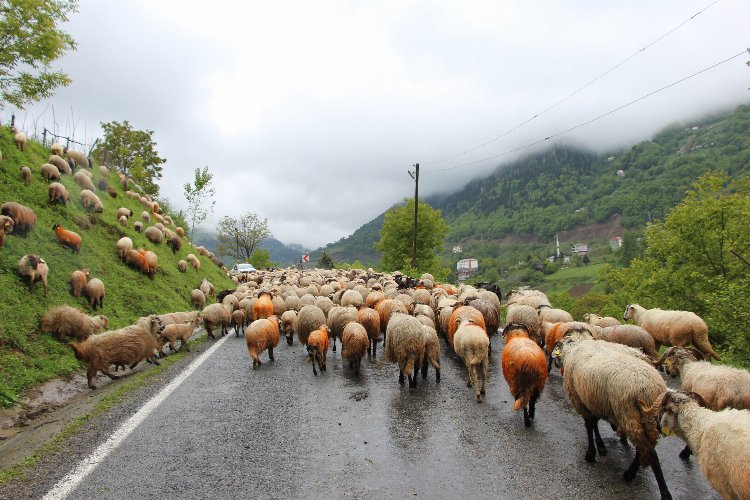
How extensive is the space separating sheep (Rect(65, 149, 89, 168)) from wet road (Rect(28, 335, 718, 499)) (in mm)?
17478

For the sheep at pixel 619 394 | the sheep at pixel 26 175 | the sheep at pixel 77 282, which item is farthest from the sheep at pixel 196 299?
the sheep at pixel 619 394

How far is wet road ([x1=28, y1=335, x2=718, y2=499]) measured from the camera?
4.08 meters

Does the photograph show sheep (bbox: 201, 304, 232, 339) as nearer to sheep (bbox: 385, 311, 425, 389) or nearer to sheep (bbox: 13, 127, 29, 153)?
sheep (bbox: 385, 311, 425, 389)

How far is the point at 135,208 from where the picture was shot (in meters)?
21.9

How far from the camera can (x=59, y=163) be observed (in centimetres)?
1602

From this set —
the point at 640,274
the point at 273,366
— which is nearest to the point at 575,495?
the point at 273,366

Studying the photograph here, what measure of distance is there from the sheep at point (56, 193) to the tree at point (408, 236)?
110 feet

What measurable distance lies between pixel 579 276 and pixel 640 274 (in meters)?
92.3

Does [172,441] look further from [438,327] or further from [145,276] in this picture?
[145,276]

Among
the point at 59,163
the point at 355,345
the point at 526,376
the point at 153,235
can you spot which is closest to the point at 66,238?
the point at 59,163

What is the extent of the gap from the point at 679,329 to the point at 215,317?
12763 millimetres

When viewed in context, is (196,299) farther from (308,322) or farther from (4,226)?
(308,322)

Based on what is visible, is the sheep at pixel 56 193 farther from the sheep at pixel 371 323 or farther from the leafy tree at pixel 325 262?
the leafy tree at pixel 325 262

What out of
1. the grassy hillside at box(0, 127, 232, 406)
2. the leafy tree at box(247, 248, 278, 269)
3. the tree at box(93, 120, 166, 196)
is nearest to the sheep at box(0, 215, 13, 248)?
the grassy hillside at box(0, 127, 232, 406)
